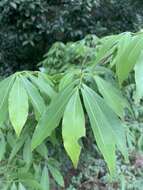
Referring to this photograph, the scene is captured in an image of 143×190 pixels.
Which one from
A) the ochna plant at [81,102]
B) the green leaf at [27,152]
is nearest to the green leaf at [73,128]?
the ochna plant at [81,102]

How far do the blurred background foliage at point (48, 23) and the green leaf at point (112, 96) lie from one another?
289 centimetres

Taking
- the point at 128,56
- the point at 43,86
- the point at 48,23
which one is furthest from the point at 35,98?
the point at 48,23

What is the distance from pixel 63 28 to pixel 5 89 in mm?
2945

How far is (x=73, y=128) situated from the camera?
885 mm

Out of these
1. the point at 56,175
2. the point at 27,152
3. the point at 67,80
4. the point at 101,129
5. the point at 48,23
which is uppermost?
the point at 48,23

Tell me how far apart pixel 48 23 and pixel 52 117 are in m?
3.13

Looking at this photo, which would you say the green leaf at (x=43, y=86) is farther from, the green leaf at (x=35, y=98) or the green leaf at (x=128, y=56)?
the green leaf at (x=128, y=56)

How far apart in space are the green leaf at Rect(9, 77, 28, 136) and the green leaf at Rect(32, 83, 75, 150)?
0.17 ft

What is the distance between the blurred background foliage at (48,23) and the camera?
3881mm

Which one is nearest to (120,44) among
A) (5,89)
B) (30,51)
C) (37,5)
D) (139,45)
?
(139,45)

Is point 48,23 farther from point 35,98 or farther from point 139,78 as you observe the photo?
point 139,78

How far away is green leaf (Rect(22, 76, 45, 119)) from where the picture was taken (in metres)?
1.07

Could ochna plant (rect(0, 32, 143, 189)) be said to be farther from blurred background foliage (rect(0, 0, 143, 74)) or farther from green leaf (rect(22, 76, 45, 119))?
blurred background foliage (rect(0, 0, 143, 74))

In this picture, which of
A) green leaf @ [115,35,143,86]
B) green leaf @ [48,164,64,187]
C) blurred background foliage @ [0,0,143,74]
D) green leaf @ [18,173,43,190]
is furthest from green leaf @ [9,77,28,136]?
blurred background foliage @ [0,0,143,74]
